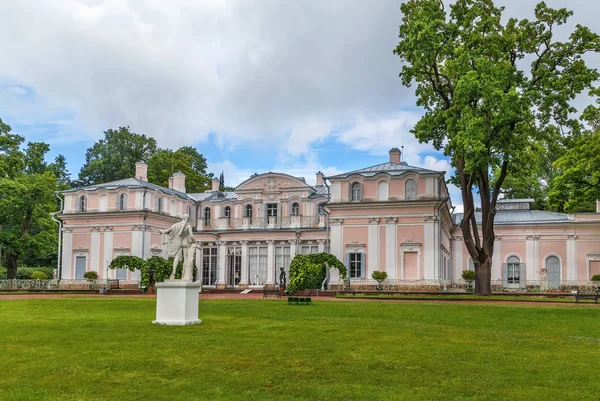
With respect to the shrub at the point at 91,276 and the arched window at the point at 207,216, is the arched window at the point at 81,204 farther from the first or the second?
the arched window at the point at 207,216

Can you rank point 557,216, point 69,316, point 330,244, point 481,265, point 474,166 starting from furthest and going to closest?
point 557,216, point 330,244, point 481,265, point 474,166, point 69,316

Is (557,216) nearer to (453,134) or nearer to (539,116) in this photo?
(539,116)

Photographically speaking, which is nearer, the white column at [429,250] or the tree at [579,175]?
the tree at [579,175]

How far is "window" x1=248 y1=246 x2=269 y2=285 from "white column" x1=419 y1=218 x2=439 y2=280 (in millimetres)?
10367

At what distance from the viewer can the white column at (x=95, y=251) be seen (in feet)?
125

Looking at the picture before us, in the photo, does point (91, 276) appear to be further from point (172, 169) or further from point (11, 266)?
point (172, 169)

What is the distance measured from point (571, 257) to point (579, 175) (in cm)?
1660

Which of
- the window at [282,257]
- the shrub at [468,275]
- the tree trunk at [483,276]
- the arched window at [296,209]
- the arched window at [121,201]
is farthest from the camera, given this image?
the arched window at [296,209]

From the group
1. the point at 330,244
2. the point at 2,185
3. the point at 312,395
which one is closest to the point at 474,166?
the point at 330,244

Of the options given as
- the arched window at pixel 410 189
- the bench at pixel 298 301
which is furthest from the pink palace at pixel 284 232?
the bench at pixel 298 301

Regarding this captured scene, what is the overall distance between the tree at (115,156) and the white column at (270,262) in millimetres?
24936

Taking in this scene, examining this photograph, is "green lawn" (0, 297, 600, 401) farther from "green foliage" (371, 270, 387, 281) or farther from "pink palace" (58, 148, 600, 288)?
"pink palace" (58, 148, 600, 288)

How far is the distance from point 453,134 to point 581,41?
669 centimetres

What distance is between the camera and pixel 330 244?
35312mm
